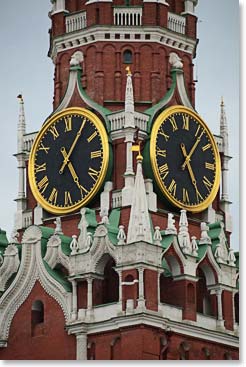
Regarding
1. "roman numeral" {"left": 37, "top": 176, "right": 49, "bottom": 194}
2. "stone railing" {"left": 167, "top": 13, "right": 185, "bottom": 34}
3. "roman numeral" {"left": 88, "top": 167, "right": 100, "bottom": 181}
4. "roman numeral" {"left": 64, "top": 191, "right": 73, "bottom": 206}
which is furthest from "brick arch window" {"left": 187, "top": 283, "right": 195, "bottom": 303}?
"stone railing" {"left": 167, "top": 13, "right": 185, "bottom": 34}

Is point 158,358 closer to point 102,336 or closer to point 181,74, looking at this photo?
point 102,336

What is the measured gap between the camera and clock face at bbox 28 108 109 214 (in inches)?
1231

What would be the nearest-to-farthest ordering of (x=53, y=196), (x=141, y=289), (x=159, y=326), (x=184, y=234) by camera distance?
1. (x=141, y=289)
2. (x=159, y=326)
3. (x=184, y=234)
4. (x=53, y=196)

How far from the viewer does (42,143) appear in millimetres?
31969

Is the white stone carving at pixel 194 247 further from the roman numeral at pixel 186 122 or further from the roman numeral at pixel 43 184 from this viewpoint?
the roman numeral at pixel 43 184

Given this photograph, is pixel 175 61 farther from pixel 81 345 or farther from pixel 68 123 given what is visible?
pixel 81 345

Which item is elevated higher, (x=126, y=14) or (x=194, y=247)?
(x=126, y=14)

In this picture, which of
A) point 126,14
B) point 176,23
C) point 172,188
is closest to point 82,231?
point 172,188

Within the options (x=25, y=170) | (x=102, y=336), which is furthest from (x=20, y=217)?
(x=102, y=336)

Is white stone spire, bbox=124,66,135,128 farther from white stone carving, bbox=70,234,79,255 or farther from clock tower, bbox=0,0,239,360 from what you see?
white stone carving, bbox=70,234,79,255

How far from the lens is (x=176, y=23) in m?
32.7

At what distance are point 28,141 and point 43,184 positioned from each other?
98 centimetres

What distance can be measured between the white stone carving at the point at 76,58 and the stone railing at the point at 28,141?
→ 1.23 metres

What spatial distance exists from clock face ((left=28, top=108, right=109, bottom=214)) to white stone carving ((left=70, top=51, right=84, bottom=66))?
2.80 feet
